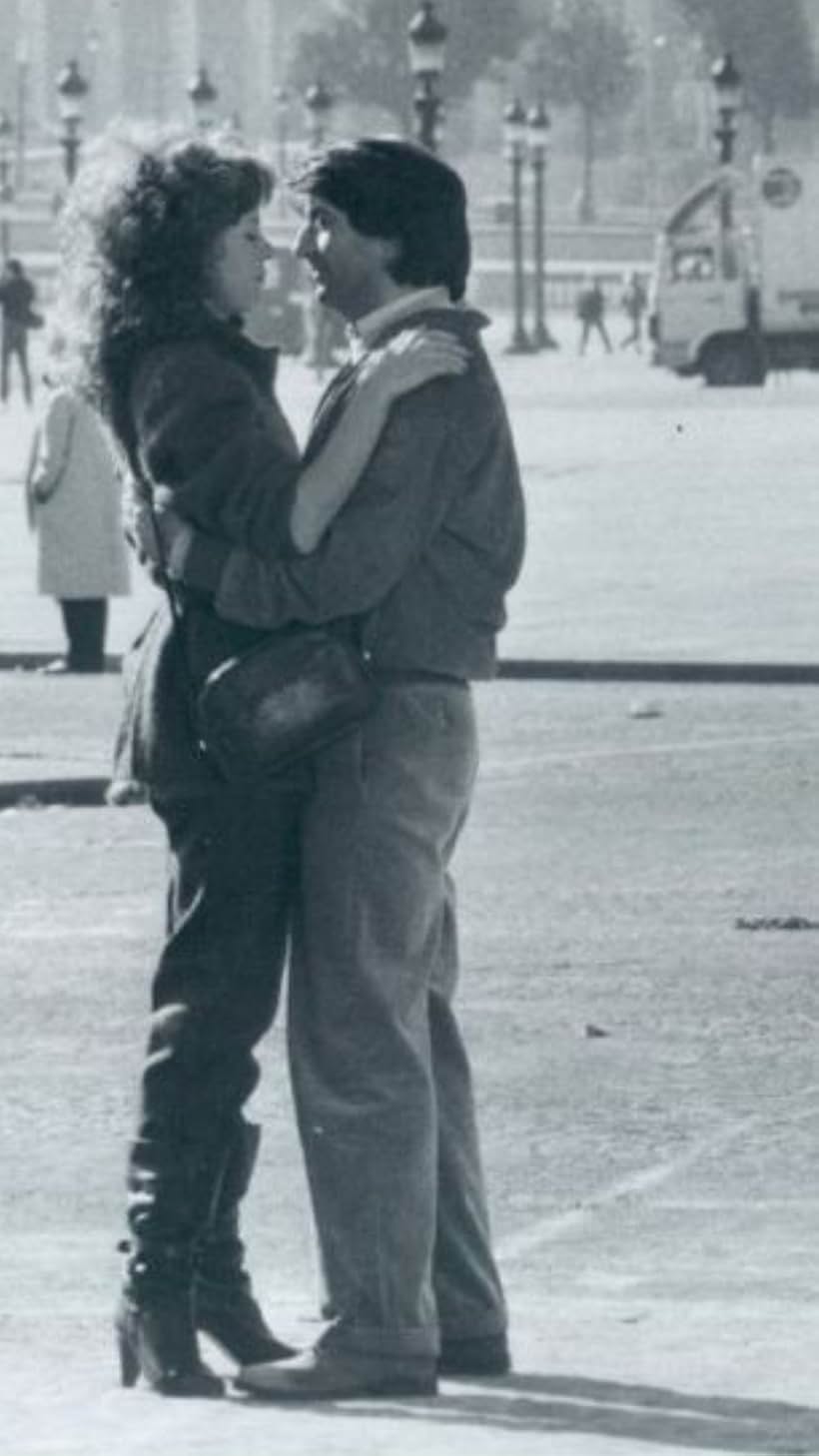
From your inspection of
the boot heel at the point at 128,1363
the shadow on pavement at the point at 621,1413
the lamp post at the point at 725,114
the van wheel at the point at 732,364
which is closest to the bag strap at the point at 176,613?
the boot heel at the point at 128,1363

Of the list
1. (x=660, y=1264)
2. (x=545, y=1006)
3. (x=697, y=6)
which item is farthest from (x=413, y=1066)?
(x=697, y=6)

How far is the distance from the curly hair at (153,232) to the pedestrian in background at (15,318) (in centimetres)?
5887

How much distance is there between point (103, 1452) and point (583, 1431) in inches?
23.3

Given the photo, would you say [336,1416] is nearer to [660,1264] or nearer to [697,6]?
[660,1264]

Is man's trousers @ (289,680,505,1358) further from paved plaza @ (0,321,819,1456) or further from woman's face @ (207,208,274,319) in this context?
woman's face @ (207,208,274,319)

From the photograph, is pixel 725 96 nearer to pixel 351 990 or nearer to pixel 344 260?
pixel 344 260

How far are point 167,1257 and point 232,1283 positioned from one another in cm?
13

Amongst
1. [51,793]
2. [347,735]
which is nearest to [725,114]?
[51,793]

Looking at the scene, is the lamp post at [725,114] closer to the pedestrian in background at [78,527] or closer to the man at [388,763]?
the pedestrian in background at [78,527]

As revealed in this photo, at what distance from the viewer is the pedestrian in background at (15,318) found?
66.5m

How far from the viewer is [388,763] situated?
6.78 meters

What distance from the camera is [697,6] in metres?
129

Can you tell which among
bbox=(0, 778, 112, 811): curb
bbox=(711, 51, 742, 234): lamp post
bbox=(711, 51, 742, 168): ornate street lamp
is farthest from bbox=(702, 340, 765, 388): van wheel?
bbox=(0, 778, 112, 811): curb

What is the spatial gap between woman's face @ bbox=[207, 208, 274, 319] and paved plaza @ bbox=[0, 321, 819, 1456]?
142 cm
